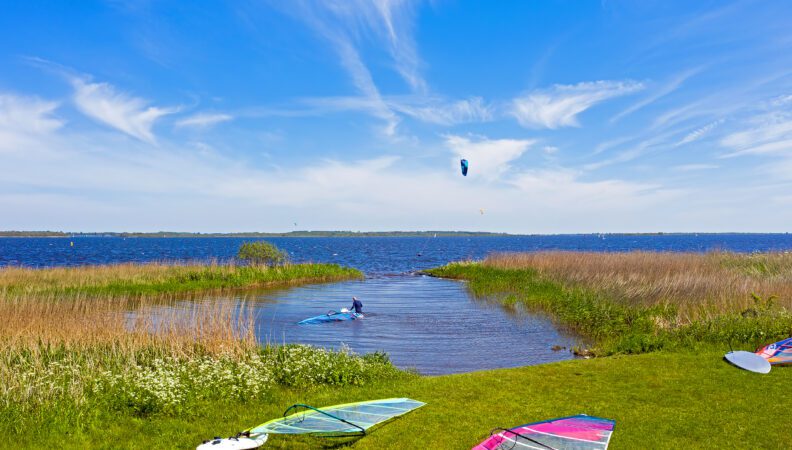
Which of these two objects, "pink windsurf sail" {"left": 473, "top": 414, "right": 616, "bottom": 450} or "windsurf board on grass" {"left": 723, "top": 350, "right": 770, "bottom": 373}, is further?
"windsurf board on grass" {"left": 723, "top": 350, "right": 770, "bottom": 373}

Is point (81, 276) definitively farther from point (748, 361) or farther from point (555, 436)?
point (748, 361)

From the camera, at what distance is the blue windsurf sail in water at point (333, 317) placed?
72.4ft

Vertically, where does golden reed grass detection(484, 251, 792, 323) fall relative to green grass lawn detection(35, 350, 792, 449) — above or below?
above

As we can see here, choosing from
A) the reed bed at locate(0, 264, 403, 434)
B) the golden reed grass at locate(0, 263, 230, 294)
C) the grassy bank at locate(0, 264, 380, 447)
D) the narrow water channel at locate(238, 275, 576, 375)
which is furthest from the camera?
the golden reed grass at locate(0, 263, 230, 294)

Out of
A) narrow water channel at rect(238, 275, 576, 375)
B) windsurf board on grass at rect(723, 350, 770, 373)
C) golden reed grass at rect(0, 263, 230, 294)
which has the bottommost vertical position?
narrow water channel at rect(238, 275, 576, 375)

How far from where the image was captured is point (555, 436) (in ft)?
24.0

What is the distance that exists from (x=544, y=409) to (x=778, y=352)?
642 centimetres

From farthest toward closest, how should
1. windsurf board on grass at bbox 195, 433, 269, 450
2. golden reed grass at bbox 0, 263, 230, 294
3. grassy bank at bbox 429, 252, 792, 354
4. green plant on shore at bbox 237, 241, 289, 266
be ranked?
1. green plant on shore at bbox 237, 241, 289, 266
2. golden reed grass at bbox 0, 263, 230, 294
3. grassy bank at bbox 429, 252, 792, 354
4. windsurf board on grass at bbox 195, 433, 269, 450

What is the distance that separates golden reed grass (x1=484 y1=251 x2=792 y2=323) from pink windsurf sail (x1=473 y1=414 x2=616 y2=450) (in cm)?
940

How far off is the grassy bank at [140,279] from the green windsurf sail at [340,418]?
62.1ft

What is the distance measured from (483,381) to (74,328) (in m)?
10.4

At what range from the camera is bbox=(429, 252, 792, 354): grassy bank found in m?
14.2

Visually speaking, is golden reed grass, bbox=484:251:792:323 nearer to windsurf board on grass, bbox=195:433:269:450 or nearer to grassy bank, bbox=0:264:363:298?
windsurf board on grass, bbox=195:433:269:450

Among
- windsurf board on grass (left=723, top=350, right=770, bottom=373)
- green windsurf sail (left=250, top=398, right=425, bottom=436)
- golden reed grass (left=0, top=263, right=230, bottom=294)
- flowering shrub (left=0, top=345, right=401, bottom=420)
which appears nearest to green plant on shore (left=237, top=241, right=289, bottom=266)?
golden reed grass (left=0, top=263, right=230, bottom=294)
